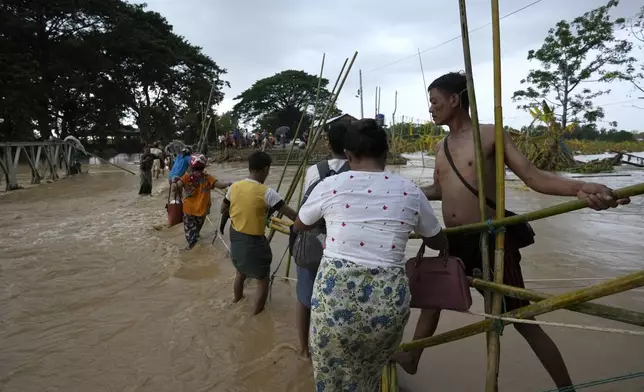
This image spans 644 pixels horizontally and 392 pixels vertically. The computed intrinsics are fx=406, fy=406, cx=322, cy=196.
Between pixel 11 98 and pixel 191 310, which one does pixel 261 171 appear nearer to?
pixel 191 310

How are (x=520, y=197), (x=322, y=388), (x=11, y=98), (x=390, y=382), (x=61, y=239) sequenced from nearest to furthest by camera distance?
(x=322, y=388) → (x=390, y=382) → (x=61, y=239) → (x=520, y=197) → (x=11, y=98)

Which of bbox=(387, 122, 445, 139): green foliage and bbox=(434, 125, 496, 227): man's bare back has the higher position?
bbox=(387, 122, 445, 139): green foliage

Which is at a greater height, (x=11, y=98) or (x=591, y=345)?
(x=11, y=98)

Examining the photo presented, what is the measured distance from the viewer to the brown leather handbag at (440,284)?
1.73 m

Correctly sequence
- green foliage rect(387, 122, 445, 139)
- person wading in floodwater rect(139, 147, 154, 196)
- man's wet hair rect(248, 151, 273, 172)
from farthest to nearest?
green foliage rect(387, 122, 445, 139), person wading in floodwater rect(139, 147, 154, 196), man's wet hair rect(248, 151, 273, 172)

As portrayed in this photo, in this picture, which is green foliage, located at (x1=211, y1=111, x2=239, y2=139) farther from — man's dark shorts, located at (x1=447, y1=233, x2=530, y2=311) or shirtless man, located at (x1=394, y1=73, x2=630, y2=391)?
man's dark shorts, located at (x1=447, y1=233, x2=530, y2=311)

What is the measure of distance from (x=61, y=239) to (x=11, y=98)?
1627 cm

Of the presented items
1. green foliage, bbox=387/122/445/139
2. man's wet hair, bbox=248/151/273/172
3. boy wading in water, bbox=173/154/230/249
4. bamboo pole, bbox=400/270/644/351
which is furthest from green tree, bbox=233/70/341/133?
bamboo pole, bbox=400/270/644/351

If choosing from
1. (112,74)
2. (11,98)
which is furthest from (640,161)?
(112,74)

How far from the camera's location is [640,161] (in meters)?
16.2

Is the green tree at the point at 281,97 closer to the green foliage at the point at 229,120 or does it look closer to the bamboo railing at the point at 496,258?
the green foliage at the point at 229,120

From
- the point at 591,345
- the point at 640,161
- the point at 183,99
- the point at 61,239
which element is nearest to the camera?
the point at 591,345

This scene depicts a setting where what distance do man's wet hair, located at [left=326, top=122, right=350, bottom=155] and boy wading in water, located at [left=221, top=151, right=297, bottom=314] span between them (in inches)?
37.9

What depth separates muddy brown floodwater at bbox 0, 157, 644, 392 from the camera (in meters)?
2.57
